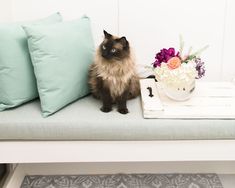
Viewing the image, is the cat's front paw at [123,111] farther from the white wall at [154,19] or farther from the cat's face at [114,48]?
the white wall at [154,19]

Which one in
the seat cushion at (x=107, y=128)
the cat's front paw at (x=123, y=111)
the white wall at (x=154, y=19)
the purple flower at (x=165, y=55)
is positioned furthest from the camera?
the white wall at (x=154, y=19)

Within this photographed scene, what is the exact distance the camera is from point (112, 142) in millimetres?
1520

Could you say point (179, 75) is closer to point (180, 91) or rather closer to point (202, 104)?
point (180, 91)

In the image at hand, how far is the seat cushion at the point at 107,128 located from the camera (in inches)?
58.6

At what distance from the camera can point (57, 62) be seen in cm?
158

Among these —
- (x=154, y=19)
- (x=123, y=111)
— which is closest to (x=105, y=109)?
(x=123, y=111)

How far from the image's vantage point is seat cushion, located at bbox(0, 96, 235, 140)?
1.49 metres

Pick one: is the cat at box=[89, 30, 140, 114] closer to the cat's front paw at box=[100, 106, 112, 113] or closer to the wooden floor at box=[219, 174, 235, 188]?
the cat's front paw at box=[100, 106, 112, 113]

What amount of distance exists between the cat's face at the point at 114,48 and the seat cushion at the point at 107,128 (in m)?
0.31

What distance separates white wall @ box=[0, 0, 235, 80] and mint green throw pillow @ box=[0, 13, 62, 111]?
0.47m

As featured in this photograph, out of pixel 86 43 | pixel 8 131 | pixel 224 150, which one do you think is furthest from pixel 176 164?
pixel 8 131

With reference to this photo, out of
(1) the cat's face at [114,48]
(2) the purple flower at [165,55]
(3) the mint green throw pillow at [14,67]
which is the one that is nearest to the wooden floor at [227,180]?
→ (2) the purple flower at [165,55]

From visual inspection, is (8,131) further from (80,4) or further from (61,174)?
(80,4)

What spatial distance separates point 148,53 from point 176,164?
0.78 m
